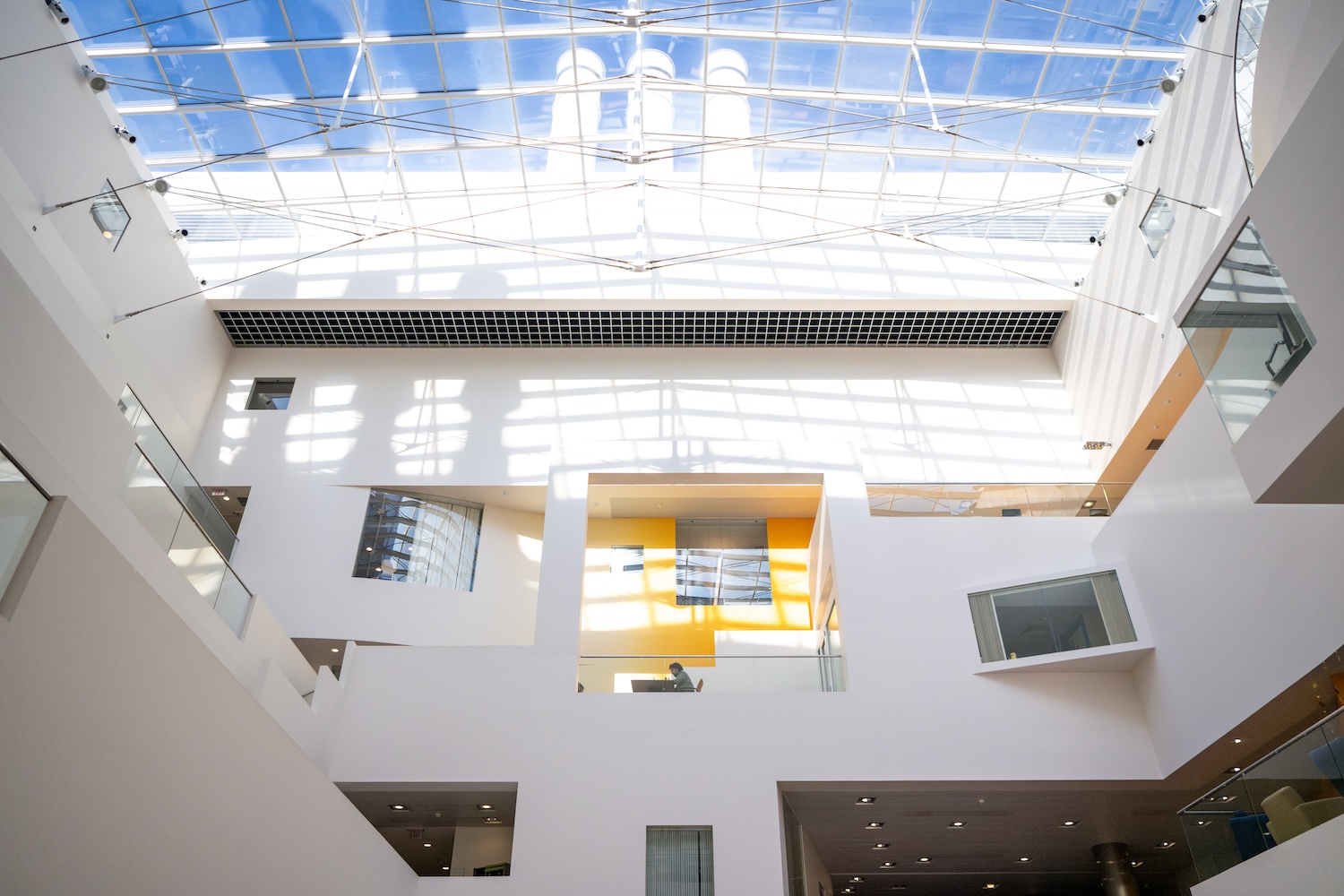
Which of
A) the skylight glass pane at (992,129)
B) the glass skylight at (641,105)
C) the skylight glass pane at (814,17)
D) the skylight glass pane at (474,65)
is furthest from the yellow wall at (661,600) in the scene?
the skylight glass pane at (814,17)

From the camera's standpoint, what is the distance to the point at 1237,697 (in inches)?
401

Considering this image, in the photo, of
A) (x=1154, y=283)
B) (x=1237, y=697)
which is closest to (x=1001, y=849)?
(x=1237, y=697)

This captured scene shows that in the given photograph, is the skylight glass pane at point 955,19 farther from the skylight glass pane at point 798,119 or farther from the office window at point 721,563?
the office window at point 721,563

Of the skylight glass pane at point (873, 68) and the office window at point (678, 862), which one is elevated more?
the skylight glass pane at point (873, 68)

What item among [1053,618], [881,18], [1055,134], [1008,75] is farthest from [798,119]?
[1053,618]

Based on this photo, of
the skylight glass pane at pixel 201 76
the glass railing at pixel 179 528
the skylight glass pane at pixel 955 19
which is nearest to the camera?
the glass railing at pixel 179 528

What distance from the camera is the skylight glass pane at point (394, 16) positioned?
1661 centimetres

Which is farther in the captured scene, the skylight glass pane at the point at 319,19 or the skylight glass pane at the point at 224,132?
the skylight glass pane at the point at 224,132

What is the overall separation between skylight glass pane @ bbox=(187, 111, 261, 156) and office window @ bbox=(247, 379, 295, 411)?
4819 mm

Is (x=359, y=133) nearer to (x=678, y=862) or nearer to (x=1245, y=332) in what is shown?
(x=678, y=862)

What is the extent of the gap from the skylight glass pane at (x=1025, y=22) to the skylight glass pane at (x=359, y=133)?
12.0 m

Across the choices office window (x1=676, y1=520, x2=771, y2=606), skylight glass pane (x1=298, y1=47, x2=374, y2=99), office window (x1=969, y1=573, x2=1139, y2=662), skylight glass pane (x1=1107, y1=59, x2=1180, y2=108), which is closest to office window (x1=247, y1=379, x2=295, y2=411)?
skylight glass pane (x1=298, y1=47, x2=374, y2=99)

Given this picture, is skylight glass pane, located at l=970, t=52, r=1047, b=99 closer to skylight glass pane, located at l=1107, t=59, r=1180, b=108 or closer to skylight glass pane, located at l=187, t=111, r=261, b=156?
skylight glass pane, located at l=1107, t=59, r=1180, b=108

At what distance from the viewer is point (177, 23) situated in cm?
1619
